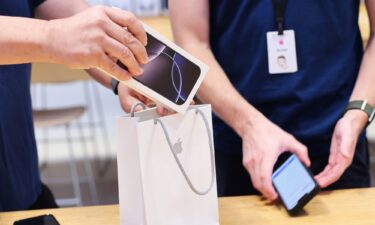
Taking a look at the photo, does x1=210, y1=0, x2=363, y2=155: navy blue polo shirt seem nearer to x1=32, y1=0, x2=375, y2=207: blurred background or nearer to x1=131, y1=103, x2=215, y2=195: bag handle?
x1=131, y1=103, x2=215, y2=195: bag handle

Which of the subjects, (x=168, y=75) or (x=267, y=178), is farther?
(x=267, y=178)

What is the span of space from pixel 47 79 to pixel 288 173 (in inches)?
80.4

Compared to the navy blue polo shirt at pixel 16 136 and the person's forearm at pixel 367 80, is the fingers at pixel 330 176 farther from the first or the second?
the navy blue polo shirt at pixel 16 136

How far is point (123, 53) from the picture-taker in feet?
2.73

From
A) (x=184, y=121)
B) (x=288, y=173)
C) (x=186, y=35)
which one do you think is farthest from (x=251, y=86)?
(x=184, y=121)

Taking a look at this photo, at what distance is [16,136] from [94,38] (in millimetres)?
536

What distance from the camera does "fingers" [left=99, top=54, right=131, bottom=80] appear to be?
83cm

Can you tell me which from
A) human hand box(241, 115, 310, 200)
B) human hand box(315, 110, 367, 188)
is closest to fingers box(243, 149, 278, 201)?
human hand box(241, 115, 310, 200)

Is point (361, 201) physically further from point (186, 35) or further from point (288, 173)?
point (186, 35)

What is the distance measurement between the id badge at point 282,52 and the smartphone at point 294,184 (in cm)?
32

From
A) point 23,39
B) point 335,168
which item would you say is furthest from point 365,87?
point 23,39

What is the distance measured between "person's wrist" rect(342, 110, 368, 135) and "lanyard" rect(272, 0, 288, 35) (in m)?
0.25

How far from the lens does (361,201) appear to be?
3.73ft

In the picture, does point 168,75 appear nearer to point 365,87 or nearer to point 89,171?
point 365,87
